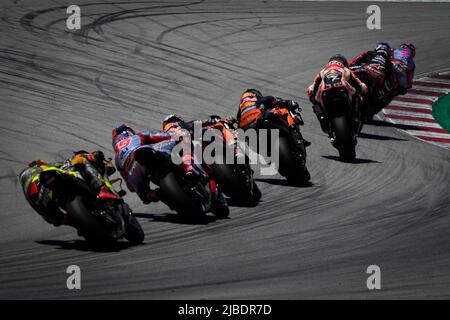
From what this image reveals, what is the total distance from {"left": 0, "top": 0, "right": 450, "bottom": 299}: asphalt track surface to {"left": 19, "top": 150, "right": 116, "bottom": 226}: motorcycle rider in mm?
367

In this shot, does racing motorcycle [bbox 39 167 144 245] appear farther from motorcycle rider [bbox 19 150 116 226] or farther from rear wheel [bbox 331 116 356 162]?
rear wheel [bbox 331 116 356 162]

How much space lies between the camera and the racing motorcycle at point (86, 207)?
28.4ft

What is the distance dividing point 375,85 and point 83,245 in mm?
7720

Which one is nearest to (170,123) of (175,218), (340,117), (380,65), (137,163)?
(137,163)

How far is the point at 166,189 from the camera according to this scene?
965 centimetres

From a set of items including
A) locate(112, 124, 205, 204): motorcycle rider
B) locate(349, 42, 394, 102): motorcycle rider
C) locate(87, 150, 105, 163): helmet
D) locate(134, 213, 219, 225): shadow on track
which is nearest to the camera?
locate(87, 150, 105, 163): helmet

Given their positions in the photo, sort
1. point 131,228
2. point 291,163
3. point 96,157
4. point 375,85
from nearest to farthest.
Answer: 1. point 131,228
2. point 96,157
3. point 291,163
4. point 375,85

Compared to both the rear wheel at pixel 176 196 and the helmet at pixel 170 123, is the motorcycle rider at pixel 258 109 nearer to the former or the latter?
the helmet at pixel 170 123

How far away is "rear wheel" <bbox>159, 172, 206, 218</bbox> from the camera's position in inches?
380

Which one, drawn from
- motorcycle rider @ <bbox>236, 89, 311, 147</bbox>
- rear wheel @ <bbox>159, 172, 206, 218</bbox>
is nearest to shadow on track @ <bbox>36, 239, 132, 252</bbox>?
rear wheel @ <bbox>159, 172, 206, 218</bbox>

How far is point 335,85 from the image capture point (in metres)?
13.5

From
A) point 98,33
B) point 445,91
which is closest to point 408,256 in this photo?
point 445,91

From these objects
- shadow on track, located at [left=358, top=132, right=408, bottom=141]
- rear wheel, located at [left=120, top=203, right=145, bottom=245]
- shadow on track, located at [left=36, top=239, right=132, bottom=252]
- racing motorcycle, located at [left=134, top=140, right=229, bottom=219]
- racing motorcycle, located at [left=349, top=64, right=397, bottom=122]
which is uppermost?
racing motorcycle, located at [left=349, top=64, right=397, bottom=122]

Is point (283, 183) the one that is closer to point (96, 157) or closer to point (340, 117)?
point (340, 117)
